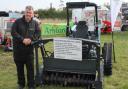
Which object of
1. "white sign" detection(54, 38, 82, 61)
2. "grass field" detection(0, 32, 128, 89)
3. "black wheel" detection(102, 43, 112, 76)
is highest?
"white sign" detection(54, 38, 82, 61)

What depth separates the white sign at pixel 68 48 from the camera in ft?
25.0

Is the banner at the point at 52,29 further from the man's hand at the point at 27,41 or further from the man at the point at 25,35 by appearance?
the man's hand at the point at 27,41

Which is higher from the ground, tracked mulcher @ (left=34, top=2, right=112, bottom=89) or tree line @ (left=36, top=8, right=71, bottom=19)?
tree line @ (left=36, top=8, right=71, bottom=19)

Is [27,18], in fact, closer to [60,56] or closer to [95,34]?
[60,56]

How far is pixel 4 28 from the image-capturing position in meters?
16.5

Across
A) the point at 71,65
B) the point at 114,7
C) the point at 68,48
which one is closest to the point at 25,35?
the point at 68,48

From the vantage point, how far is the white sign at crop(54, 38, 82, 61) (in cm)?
761

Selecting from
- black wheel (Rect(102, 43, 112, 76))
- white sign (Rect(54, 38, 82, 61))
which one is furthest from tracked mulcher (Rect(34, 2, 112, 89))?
→ black wheel (Rect(102, 43, 112, 76))

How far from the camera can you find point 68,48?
7.67 m

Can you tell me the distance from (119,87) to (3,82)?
2.94m

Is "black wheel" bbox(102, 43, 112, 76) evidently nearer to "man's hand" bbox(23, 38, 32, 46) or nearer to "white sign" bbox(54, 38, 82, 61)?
"white sign" bbox(54, 38, 82, 61)

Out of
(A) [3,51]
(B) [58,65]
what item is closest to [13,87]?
(B) [58,65]

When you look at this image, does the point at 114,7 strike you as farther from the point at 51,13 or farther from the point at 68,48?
the point at 51,13

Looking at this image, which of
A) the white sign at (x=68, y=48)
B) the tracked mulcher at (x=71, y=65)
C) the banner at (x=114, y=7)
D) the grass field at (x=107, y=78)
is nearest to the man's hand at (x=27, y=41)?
the tracked mulcher at (x=71, y=65)
